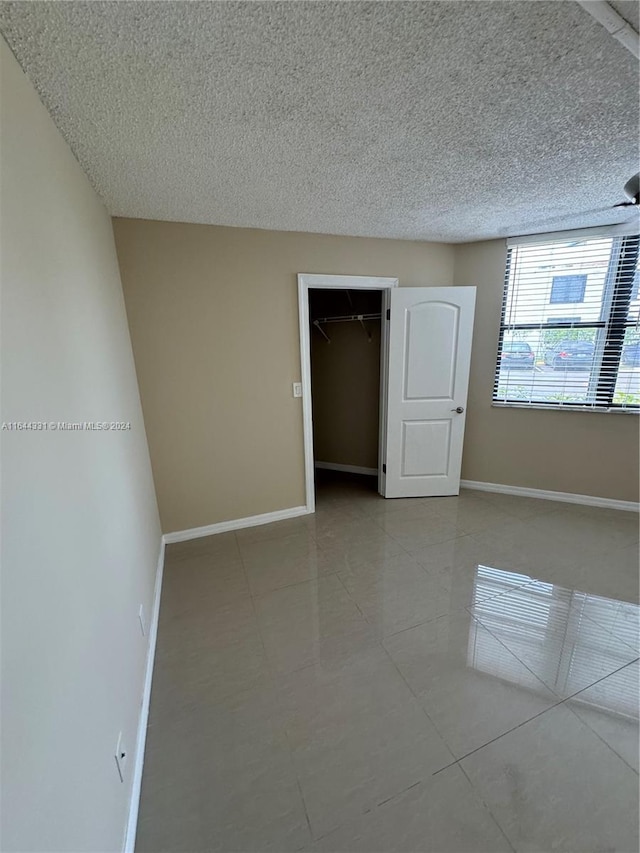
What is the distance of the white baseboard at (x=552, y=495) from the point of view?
2.87 meters

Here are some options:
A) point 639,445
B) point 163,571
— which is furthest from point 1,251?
point 639,445

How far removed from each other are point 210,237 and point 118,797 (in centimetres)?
279

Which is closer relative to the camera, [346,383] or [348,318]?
[348,318]

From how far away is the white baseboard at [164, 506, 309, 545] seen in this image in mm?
2602

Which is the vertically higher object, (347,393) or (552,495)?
(347,393)

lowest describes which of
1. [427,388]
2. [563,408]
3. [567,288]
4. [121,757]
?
[121,757]

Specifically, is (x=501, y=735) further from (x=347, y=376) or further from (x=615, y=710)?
(x=347, y=376)

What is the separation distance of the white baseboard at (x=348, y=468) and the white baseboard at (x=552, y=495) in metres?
1.00

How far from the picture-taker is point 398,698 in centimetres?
140

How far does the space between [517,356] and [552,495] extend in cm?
138

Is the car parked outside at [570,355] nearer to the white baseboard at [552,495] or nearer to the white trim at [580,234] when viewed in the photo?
the white trim at [580,234]

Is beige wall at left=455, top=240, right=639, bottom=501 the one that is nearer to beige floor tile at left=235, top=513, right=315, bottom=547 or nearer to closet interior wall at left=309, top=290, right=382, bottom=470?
closet interior wall at left=309, top=290, right=382, bottom=470

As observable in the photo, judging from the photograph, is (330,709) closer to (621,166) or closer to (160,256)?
(160,256)

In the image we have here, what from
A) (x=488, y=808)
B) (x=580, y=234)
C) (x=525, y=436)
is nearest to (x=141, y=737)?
(x=488, y=808)
